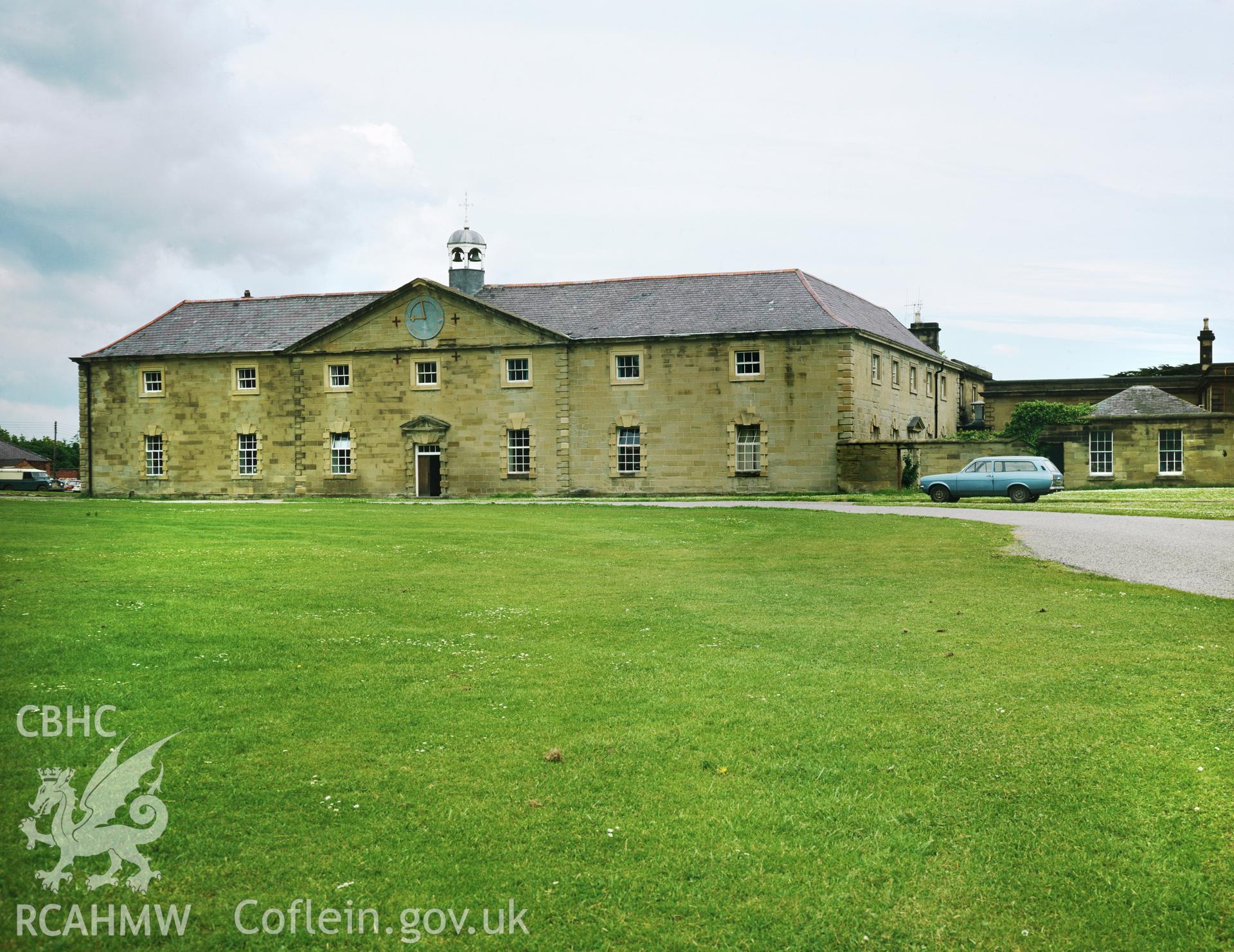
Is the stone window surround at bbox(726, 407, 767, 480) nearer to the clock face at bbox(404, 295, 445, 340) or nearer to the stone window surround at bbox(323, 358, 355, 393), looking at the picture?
the clock face at bbox(404, 295, 445, 340)

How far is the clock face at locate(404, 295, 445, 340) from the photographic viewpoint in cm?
4866

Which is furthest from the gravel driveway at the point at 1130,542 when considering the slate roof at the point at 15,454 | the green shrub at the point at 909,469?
the slate roof at the point at 15,454

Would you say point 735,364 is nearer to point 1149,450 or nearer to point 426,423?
point 426,423

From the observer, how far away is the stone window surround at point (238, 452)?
5162cm

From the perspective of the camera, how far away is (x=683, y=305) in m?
48.1

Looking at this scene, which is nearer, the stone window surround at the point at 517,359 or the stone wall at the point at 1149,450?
the stone window surround at the point at 517,359

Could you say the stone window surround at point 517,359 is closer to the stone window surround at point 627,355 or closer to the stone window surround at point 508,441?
the stone window surround at point 508,441

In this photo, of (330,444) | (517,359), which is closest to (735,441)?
(517,359)

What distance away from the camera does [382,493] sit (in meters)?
49.6

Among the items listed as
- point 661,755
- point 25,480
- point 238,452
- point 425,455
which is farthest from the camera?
point 25,480

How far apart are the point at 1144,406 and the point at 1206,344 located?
21593 millimetres

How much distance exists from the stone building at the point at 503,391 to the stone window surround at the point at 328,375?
7cm

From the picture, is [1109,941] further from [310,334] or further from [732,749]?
[310,334]

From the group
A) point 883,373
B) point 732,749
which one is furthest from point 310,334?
point 732,749
